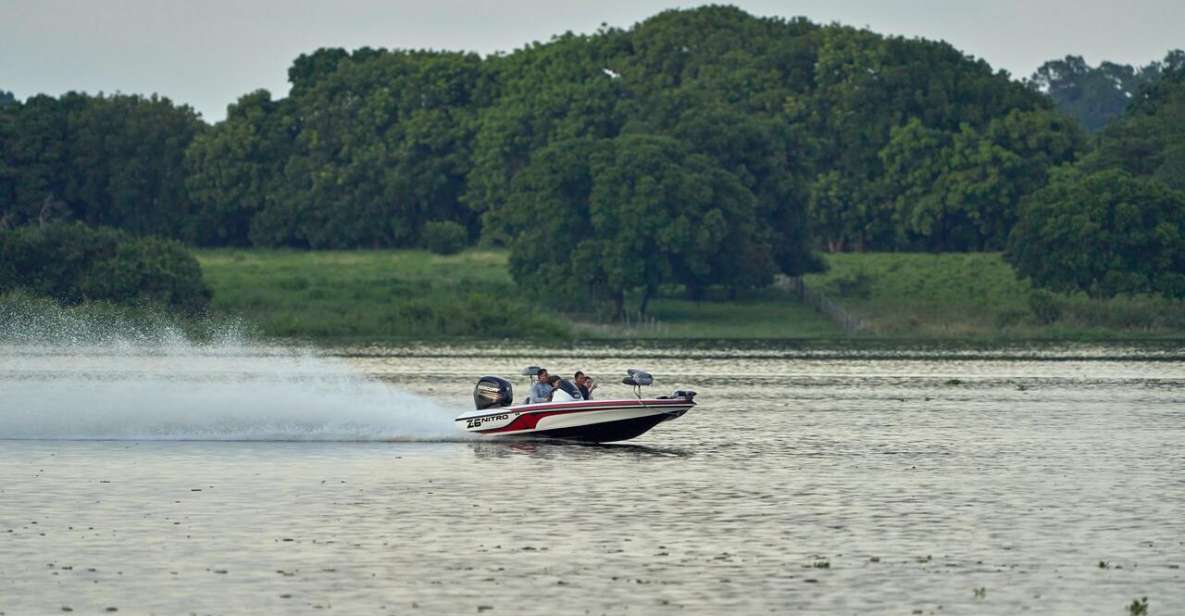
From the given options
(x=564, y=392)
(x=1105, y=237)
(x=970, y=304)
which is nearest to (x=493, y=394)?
(x=564, y=392)

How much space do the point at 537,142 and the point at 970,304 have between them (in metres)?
40.5

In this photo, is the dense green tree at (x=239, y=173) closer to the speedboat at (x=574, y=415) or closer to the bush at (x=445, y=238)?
the bush at (x=445, y=238)

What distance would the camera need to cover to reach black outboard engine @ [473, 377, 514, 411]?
47719 millimetres

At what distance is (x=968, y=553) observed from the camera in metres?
31.2

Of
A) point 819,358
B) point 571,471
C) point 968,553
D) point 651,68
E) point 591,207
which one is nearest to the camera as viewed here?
point 968,553

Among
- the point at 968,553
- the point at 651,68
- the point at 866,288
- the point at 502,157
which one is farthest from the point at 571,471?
the point at 651,68

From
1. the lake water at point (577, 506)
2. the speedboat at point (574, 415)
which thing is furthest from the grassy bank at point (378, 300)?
the speedboat at point (574, 415)

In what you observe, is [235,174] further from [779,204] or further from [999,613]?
[999,613]

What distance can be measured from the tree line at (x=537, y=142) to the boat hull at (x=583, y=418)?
80.5 m

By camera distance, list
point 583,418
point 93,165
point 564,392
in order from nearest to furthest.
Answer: point 583,418, point 564,392, point 93,165

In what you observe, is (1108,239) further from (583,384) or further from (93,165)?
(93,165)

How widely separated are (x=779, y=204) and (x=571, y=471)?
306 ft

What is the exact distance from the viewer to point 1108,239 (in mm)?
115562

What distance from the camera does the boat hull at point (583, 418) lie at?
152 feet
